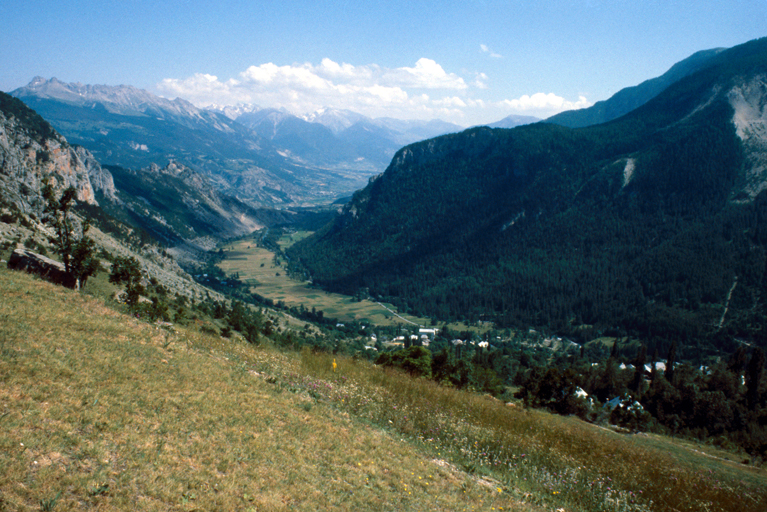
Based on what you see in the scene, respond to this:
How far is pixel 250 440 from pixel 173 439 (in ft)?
6.98

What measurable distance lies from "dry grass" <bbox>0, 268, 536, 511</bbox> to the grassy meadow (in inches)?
1.9

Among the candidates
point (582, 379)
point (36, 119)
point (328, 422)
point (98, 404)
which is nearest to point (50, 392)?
point (98, 404)

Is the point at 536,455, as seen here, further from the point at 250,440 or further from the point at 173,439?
the point at 173,439

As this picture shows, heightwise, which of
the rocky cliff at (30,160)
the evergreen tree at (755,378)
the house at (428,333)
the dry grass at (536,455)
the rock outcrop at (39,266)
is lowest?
the house at (428,333)

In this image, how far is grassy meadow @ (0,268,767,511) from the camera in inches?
346

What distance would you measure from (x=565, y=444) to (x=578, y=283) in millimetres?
184406

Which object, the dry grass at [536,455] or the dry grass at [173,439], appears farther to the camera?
the dry grass at [536,455]

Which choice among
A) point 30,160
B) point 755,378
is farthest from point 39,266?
point 30,160

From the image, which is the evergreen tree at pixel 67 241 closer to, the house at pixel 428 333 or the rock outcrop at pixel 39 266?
the rock outcrop at pixel 39 266

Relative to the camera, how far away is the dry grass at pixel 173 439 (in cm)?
838

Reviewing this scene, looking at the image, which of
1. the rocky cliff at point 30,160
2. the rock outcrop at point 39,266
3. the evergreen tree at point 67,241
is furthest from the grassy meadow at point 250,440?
the rocky cliff at point 30,160

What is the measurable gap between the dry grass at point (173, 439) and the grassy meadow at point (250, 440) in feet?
0.16

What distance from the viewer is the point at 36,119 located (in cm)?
17125

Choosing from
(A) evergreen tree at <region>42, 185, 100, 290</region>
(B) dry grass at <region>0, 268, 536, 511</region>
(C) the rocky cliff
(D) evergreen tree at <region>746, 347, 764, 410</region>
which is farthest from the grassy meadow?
(C) the rocky cliff
